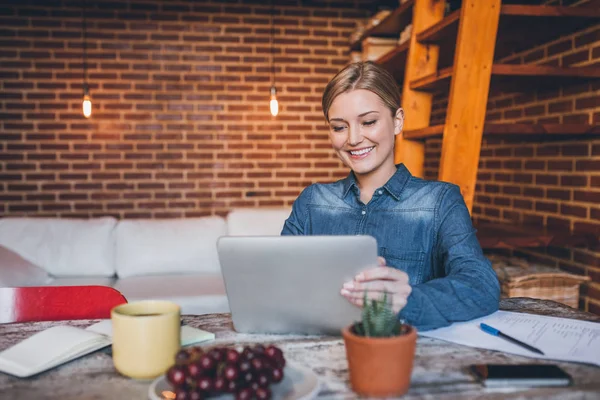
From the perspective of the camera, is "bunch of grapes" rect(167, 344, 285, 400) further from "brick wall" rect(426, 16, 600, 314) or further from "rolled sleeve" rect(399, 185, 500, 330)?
"brick wall" rect(426, 16, 600, 314)

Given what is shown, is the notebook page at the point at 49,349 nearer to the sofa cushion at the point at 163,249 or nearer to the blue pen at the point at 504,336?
the blue pen at the point at 504,336

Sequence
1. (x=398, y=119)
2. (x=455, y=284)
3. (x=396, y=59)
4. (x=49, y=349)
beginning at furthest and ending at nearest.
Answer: (x=396, y=59) → (x=398, y=119) → (x=455, y=284) → (x=49, y=349)

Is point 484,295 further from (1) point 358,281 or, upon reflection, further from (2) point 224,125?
(2) point 224,125

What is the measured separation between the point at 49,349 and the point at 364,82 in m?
1.02

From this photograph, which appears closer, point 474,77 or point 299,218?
point 299,218

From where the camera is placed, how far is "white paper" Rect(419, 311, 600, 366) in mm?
917

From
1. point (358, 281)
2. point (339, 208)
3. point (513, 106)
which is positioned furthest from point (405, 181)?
point (513, 106)

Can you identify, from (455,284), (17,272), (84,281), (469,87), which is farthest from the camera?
(84,281)

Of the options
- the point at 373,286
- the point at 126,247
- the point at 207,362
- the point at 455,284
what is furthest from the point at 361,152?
the point at 126,247

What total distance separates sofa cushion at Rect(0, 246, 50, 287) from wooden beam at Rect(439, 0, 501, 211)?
2272 millimetres

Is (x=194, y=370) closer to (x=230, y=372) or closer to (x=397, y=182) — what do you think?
(x=230, y=372)

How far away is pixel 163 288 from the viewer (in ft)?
9.78

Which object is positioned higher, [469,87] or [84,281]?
[469,87]

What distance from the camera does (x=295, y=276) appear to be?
2.97 ft
